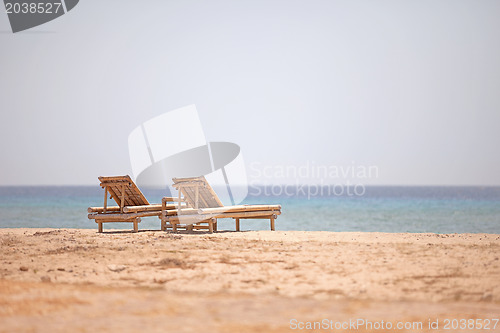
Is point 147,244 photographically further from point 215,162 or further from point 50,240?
point 215,162

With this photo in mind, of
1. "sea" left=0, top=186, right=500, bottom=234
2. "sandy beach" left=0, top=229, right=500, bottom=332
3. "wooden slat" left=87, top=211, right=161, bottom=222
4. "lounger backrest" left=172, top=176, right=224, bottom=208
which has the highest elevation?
"lounger backrest" left=172, top=176, right=224, bottom=208

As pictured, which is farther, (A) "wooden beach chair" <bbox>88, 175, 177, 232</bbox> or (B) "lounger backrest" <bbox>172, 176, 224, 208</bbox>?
(A) "wooden beach chair" <bbox>88, 175, 177, 232</bbox>

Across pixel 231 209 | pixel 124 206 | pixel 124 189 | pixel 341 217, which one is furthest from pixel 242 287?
pixel 341 217

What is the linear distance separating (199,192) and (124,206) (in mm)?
2132

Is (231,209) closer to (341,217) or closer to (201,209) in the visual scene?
(201,209)

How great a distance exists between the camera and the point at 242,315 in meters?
4.30

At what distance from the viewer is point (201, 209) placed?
11055 mm

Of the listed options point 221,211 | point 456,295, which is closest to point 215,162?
point 221,211

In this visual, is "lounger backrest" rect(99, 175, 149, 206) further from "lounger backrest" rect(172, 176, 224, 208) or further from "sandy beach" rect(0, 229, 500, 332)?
"sandy beach" rect(0, 229, 500, 332)

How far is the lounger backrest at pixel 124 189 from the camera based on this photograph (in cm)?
1186

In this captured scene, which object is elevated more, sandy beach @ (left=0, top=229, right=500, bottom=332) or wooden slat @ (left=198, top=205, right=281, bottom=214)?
wooden slat @ (left=198, top=205, right=281, bottom=214)

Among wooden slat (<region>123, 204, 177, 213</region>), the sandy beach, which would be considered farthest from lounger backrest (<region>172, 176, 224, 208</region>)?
the sandy beach

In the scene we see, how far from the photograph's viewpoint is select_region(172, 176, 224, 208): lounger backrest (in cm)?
1120

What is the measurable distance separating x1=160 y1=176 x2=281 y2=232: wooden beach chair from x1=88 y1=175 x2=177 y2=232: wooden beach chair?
1.96ft
